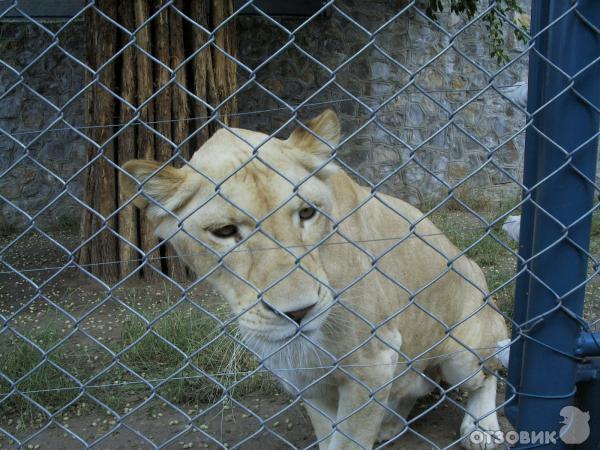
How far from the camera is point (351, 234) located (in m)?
2.34

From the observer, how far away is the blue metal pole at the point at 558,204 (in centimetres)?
155

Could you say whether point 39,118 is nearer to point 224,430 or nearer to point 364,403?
point 224,430

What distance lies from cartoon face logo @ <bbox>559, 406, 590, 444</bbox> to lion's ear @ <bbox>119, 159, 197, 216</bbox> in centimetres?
126

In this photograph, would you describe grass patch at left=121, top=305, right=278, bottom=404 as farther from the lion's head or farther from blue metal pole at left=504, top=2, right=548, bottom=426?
blue metal pole at left=504, top=2, right=548, bottom=426

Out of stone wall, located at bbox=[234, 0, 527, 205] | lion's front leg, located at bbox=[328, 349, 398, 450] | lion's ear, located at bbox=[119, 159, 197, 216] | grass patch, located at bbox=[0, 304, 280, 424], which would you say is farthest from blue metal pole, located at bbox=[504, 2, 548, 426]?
stone wall, located at bbox=[234, 0, 527, 205]

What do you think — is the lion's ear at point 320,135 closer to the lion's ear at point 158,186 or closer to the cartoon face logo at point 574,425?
the lion's ear at point 158,186

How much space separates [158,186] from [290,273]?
0.49 metres

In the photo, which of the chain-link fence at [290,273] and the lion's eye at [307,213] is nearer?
the chain-link fence at [290,273]

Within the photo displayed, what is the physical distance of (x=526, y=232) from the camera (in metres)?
1.80

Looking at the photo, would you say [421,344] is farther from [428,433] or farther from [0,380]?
[0,380]

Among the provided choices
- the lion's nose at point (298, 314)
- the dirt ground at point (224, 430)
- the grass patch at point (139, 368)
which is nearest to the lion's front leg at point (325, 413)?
the dirt ground at point (224, 430)

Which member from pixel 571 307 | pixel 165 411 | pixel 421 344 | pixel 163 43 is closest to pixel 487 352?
pixel 421 344

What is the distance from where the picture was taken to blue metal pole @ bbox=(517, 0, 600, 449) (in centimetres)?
155

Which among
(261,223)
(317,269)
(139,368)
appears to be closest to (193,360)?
(139,368)
